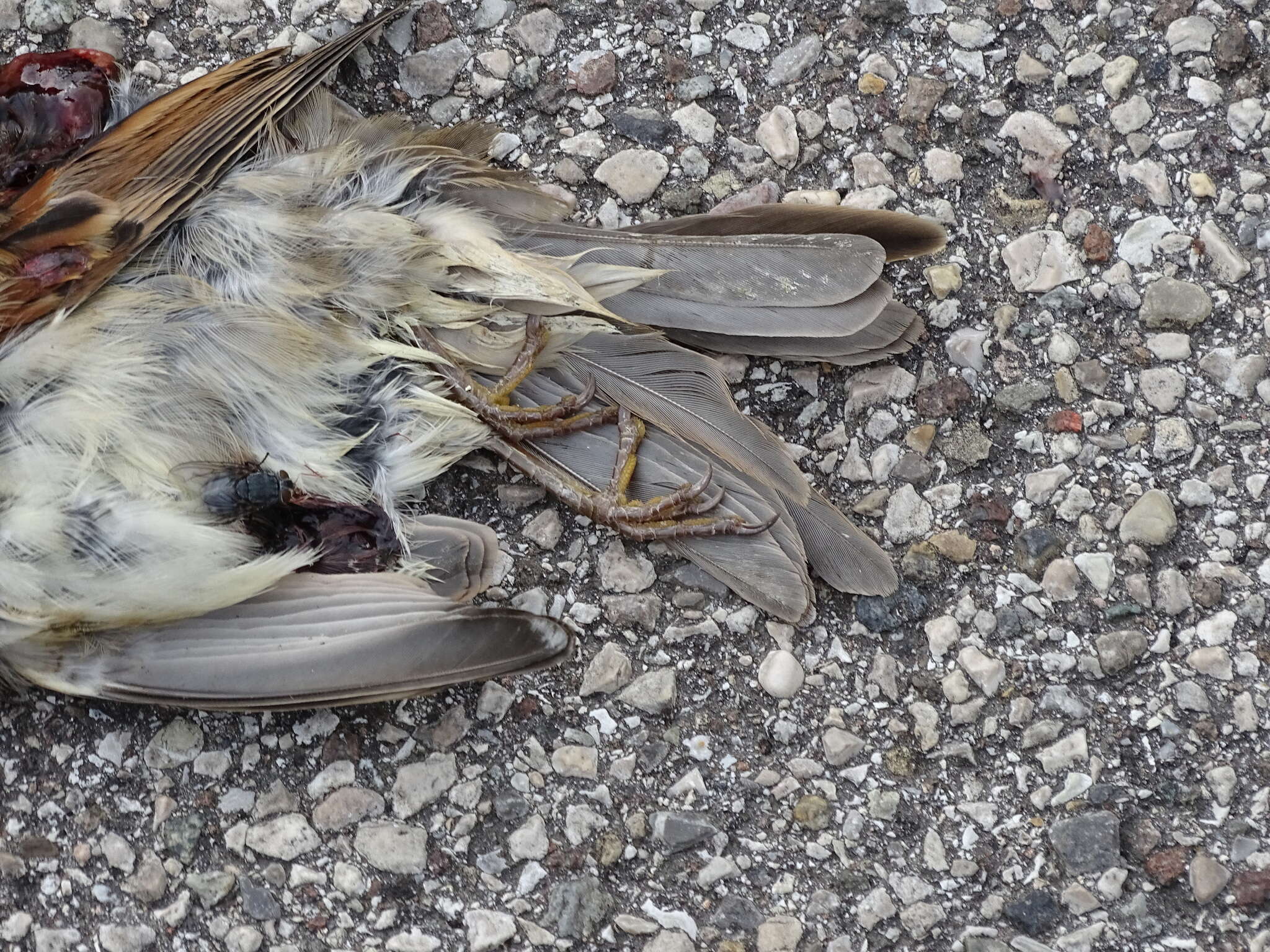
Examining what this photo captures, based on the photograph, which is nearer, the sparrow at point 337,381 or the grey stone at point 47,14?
the sparrow at point 337,381

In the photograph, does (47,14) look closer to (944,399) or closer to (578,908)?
(944,399)

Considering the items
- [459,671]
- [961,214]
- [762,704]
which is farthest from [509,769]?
[961,214]

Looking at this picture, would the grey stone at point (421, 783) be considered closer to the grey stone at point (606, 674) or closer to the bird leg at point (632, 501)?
the grey stone at point (606, 674)

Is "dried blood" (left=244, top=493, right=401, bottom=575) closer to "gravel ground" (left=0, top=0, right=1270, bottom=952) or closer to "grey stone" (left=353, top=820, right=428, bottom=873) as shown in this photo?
"gravel ground" (left=0, top=0, right=1270, bottom=952)

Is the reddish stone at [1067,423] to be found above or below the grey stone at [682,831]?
above

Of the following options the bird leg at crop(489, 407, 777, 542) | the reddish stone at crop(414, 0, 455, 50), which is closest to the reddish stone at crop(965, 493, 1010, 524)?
the bird leg at crop(489, 407, 777, 542)

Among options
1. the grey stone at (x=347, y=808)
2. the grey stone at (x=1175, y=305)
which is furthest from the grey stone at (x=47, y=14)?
the grey stone at (x=1175, y=305)

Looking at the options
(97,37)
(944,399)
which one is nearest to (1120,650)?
(944,399)
